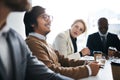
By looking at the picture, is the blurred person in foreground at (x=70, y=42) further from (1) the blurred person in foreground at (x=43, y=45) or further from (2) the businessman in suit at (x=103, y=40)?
(1) the blurred person in foreground at (x=43, y=45)

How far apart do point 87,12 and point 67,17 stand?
14.8 inches

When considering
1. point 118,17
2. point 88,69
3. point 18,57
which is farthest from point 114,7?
point 18,57

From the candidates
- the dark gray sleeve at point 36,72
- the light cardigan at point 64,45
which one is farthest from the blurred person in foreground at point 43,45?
the light cardigan at point 64,45

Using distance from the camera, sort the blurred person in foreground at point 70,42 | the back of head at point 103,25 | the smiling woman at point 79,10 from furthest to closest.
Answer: the smiling woman at point 79,10 → the back of head at point 103,25 → the blurred person in foreground at point 70,42

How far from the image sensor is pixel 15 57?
1.12 meters

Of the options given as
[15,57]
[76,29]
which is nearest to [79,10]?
[76,29]

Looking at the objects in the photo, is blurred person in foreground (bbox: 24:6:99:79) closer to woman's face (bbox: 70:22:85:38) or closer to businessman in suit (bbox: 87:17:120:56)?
woman's face (bbox: 70:22:85:38)

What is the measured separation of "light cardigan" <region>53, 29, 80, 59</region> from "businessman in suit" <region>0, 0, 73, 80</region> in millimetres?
1407

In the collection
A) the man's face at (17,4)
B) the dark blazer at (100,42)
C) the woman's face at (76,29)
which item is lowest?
the dark blazer at (100,42)

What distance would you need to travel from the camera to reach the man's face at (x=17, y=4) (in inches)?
37.3

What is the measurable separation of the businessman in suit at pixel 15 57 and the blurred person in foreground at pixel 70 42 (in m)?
1.40

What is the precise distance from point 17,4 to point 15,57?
0.30 meters

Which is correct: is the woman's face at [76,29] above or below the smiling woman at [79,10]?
below

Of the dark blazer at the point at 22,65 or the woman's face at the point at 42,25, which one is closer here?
the dark blazer at the point at 22,65
